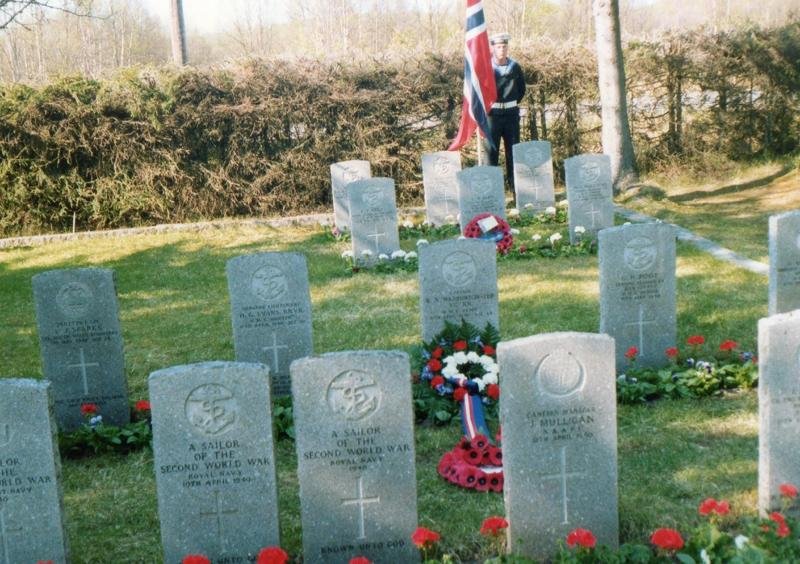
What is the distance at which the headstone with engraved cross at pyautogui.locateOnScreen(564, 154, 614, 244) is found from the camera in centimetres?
1094

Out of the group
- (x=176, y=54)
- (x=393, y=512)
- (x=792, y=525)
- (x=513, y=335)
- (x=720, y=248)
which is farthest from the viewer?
(x=176, y=54)

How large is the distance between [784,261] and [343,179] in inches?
277

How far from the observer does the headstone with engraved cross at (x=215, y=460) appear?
4.13 metres

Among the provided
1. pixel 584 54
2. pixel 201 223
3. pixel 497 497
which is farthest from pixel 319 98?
pixel 497 497

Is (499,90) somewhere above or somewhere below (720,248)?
above

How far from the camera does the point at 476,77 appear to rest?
1312cm

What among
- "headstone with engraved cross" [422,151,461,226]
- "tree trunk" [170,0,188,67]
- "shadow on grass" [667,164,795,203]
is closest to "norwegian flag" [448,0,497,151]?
"headstone with engraved cross" [422,151,461,226]

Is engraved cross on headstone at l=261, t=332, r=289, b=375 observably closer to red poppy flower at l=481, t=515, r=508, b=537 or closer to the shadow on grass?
red poppy flower at l=481, t=515, r=508, b=537

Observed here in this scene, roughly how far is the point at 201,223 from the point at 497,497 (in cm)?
991

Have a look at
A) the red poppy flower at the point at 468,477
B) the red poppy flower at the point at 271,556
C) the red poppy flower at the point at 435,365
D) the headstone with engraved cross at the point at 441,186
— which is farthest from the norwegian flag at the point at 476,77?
the red poppy flower at the point at 271,556

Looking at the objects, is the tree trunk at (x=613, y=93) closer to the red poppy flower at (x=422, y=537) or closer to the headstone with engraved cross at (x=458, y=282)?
the headstone with engraved cross at (x=458, y=282)

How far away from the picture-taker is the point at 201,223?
13969 mm

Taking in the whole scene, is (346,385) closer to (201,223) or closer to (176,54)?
(201,223)

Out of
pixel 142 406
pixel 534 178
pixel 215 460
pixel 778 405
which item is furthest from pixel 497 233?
pixel 215 460
